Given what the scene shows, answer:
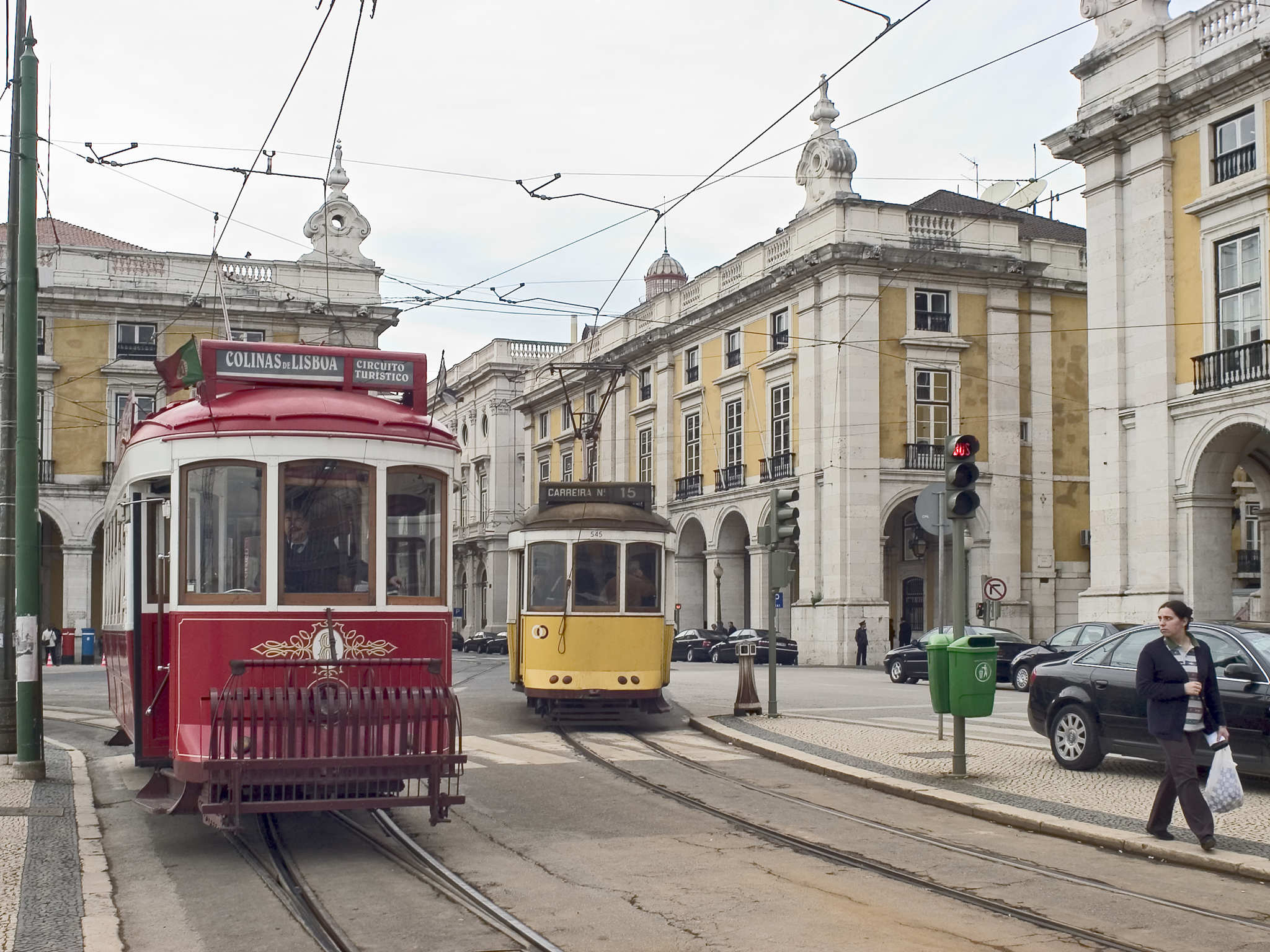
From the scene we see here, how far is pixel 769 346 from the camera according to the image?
4759 centimetres

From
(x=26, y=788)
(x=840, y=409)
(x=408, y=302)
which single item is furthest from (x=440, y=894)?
(x=840, y=409)

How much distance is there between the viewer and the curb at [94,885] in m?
7.11

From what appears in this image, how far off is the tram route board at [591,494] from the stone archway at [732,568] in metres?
32.0

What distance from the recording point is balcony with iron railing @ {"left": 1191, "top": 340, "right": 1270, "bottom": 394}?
27.6 meters

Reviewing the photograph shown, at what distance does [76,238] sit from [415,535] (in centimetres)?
4961

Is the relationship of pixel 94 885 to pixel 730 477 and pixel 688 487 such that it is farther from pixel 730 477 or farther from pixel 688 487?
pixel 688 487

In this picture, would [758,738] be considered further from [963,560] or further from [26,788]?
[26,788]

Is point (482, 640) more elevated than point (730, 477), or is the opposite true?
point (730, 477)

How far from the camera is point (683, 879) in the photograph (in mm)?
8531

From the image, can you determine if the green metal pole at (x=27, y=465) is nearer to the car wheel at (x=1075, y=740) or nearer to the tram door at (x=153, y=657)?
the tram door at (x=153, y=657)

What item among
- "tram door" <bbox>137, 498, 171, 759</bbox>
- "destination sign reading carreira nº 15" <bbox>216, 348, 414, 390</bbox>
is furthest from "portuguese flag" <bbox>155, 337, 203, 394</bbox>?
"tram door" <bbox>137, 498, 171, 759</bbox>

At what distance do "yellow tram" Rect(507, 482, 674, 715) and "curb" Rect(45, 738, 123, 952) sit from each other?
641cm

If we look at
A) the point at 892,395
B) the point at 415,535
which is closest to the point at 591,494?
the point at 415,535

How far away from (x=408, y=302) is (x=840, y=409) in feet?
59.5
